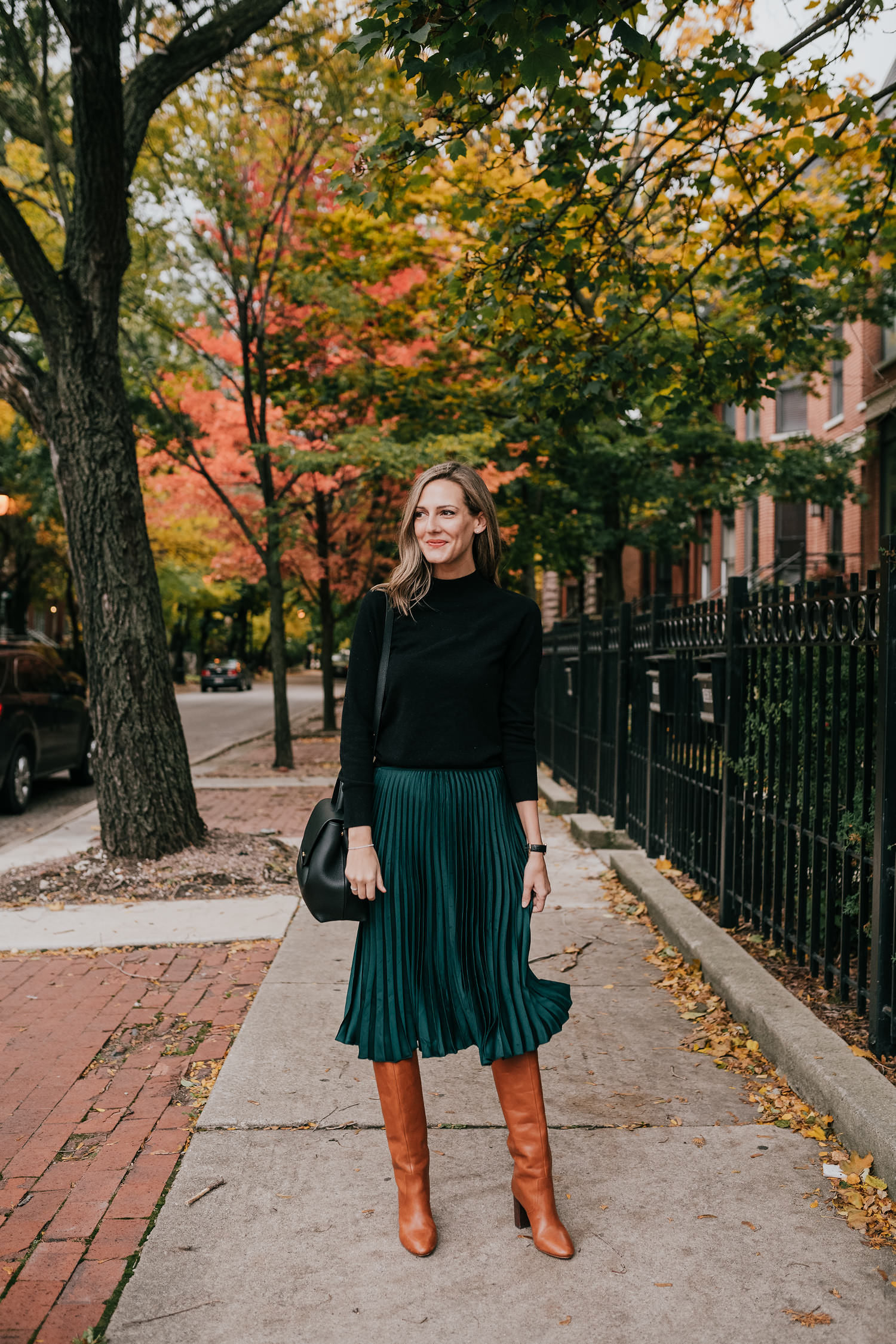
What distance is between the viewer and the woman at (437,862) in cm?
283

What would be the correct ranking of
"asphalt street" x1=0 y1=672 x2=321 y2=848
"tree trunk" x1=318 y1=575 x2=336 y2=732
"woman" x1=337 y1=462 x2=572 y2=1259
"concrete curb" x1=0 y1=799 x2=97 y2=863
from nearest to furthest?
"woman" x1=337 y1=462 x2=572 y2=1259, "concrete curb" x1=0 y1=799 x2=97 y2=863, "asphalt street" x1=0 y1=672 x2=321 y2=848, "tree trunk" x1=318 y1=575 x2=336 y2=732

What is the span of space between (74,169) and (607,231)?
3668 millimetres

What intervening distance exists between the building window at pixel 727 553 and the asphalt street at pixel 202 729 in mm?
11701

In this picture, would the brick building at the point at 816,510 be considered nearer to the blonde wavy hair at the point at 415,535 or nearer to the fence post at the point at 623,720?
the fence post at the point at 623,720

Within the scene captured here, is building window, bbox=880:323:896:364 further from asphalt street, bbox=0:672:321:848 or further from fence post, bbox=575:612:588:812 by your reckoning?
asphalt street, bbox=0:672:321:848

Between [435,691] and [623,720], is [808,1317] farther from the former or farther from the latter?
[623,720]

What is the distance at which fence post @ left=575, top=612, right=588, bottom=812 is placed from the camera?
32.2ft

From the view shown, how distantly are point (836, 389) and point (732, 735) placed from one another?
19.6 meters

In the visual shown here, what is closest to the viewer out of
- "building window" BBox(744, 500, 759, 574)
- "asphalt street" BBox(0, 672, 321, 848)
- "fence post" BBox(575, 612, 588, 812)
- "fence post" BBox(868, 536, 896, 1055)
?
"fence post" BBox(868, 536, 896, 1055)

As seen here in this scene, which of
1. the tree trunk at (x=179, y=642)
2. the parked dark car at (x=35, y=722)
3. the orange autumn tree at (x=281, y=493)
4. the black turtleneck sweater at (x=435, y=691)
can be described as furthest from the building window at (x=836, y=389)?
the tree trunk at (x=179, y=642)

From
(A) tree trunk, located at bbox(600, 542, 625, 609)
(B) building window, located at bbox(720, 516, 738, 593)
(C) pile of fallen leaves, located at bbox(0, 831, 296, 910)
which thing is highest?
(B) building window, located at bbox(720, 516, 738, 593)

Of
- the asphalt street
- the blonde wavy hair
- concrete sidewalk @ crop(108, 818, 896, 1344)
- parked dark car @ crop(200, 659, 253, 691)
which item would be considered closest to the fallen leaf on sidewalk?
concrete sidewalk @ crop(108, 818, 896, 1344)

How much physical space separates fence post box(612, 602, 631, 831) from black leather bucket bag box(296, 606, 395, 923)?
17.9 feet

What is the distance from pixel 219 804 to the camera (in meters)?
11.1
